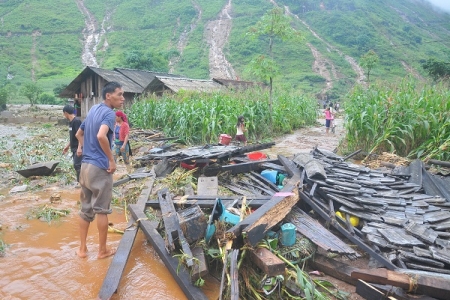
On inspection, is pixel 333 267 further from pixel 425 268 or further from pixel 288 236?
pixel 425 268

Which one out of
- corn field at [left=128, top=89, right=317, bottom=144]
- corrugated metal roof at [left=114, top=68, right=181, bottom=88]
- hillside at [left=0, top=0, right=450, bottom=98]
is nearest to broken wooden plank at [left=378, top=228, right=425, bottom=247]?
corn field at [left=128, top=89, right=317, bottom=144]

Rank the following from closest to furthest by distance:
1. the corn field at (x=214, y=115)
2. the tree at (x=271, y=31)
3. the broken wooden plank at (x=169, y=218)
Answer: the broken wooden plank at (x=169, y=218), the corn field at (x=214, y=115), the tree at (x=271, y=31)

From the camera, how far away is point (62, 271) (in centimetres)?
354

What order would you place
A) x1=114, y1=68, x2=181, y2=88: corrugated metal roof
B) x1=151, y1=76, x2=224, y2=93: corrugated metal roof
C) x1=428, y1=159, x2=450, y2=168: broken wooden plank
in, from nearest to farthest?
x1=428, y1=159, x2=450, y2=168: broken wooden plank
x1=151, y1=76, x2=224, y2=93: corrugated metal roof
x1=114, y1=68, x2=181, y2=88: corrugated metal roof

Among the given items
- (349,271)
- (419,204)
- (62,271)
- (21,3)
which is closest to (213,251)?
(349,271)

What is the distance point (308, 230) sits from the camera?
3.75 m

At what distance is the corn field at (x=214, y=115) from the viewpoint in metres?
11.3

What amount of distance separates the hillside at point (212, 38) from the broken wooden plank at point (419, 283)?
39794mm

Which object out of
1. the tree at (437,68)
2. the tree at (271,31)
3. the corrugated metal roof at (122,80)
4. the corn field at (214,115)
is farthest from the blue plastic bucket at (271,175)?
the tree at (437,68)

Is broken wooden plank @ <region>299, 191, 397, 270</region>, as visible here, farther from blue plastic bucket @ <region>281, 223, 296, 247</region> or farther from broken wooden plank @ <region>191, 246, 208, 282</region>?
broken wooden plank @ <region>191, 246, 208, 282</region>

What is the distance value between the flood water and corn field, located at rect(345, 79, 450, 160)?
658 cm

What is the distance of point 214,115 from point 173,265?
331 inches

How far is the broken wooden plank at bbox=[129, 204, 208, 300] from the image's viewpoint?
300 cm

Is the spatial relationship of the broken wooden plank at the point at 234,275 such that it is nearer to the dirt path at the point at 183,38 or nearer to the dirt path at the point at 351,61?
the dirt path at the point at 351,61
